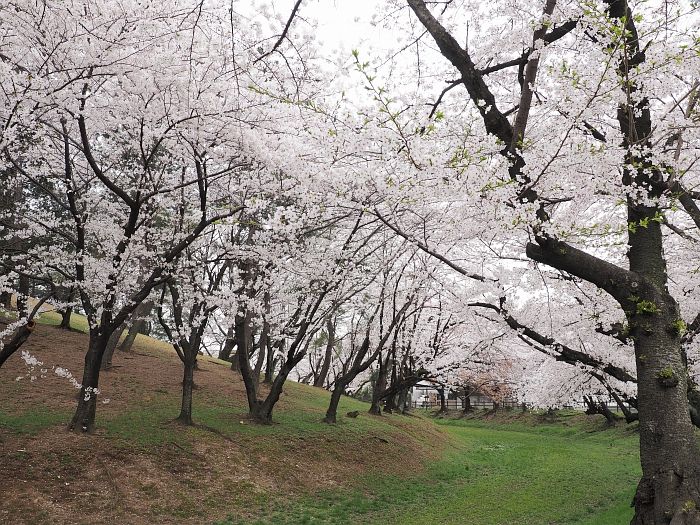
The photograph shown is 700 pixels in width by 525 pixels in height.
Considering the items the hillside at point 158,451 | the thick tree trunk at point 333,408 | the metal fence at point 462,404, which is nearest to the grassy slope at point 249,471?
the hillside at point 158,451

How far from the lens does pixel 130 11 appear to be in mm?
6719

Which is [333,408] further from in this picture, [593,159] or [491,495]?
[593,159]

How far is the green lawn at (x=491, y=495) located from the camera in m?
8.40

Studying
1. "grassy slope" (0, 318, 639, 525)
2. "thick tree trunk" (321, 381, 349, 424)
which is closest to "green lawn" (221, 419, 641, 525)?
"grassy slope" (0, 318, 639, 525)

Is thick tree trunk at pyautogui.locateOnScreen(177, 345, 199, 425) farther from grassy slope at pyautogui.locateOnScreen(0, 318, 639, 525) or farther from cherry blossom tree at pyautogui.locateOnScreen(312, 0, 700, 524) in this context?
cherry blossom tree at pyautogui.locateOnScreen(312, 0, 700, 524)

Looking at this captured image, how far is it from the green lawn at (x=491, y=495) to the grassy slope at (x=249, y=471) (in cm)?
4

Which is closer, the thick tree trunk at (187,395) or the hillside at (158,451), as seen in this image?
the hillside at (158,451)

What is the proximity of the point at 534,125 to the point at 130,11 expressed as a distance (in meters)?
6.27

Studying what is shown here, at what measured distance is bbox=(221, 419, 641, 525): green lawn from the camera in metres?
8.40

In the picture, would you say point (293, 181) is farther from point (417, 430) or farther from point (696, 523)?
point (417, 430)

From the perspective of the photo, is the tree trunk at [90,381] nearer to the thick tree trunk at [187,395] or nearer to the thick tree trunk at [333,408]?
the thick tree trunk at [187,395]

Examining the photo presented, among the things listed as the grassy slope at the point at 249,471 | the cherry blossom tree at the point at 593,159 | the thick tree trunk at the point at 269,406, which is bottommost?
the grassy slope at the point at 249,471

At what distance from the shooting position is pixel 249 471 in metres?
9.78

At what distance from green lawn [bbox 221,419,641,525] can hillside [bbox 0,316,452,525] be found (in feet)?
1.80
